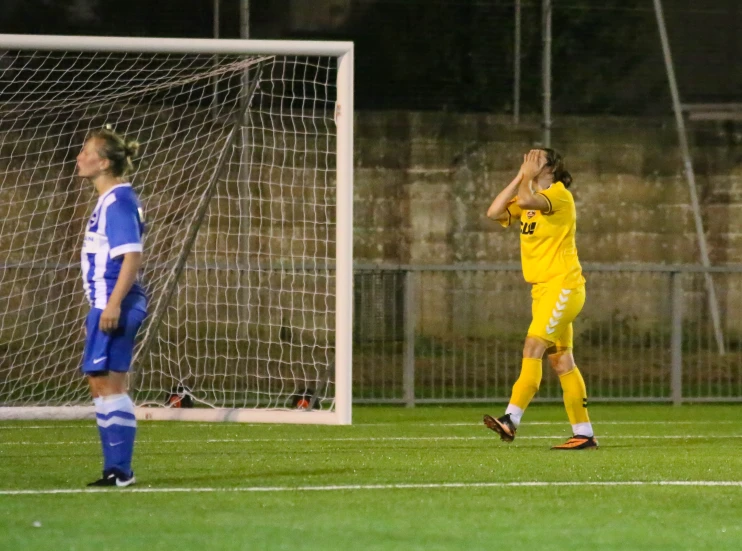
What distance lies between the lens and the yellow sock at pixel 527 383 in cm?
883

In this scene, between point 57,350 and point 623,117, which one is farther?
point 623,117

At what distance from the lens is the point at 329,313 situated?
13758 mm

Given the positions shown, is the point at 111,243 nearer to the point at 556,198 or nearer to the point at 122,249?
the point at 122,249

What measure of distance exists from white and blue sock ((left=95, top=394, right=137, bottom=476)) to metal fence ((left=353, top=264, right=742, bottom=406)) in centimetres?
669

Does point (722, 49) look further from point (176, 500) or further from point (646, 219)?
point (176, 500)

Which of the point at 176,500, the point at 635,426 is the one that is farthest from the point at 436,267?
the point at 176,500

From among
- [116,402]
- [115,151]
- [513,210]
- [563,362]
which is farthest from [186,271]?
[116,402]

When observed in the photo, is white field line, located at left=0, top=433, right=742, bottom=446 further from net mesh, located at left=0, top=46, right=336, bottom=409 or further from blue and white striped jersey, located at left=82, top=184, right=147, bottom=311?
blue and white striped jersey, located at left=82, top=184, right=147, bottom=311

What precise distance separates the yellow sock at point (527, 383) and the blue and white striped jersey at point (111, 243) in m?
2.92

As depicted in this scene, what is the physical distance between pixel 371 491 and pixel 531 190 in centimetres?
284

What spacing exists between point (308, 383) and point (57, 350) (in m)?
2.17

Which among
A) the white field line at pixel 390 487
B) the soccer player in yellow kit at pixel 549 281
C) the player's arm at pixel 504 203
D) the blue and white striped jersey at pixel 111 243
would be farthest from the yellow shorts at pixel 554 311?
the blue and white striped jersey at pixel 111 243

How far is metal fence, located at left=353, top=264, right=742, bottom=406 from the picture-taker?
13594mm

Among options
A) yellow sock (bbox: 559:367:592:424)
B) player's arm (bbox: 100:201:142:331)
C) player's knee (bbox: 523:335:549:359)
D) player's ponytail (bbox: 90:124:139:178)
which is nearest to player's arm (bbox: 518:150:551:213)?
player's knee (bbox: 523:335:549:359)
